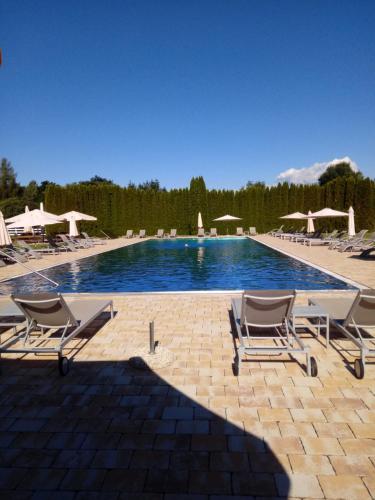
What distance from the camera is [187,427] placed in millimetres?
3006

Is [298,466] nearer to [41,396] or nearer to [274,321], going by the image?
[274,321]

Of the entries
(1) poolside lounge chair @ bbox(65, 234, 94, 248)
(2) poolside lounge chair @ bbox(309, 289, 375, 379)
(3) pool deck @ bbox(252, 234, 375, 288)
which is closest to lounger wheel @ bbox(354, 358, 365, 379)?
(2) poolside lounge chair @ bbox(309, 289, 375, 379)

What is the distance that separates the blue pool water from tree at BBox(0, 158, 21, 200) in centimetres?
4389

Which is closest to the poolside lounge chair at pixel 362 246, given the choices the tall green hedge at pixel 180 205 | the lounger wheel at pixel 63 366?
the tall green hedge at pixel 180 205

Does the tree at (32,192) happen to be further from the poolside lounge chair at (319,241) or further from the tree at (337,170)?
the tree at (337,170)

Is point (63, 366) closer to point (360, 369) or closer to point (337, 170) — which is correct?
point (360, 369)

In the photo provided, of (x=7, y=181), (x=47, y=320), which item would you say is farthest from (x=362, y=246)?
(x=7, y=181)

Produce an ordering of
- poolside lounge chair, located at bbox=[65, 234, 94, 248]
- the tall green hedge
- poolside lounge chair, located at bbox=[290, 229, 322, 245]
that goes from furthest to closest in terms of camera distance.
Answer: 1. the tall green hedge
2. poolside lounge chair, located at bbox=[290, 229, 322, 245]
3. poolside lounge chair, located at bbox=[65, 234, 94, 248]

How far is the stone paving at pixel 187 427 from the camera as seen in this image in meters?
2.36

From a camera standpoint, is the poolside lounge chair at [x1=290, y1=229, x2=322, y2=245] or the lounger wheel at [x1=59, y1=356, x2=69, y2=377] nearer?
the lounger wheel at [x1=59, y1=356, x2=69, y2=377]

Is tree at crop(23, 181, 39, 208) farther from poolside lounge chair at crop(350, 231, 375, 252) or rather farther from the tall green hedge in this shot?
poolside lounge chair at crop(350, 231, 375, 252)

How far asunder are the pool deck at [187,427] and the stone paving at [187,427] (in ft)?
0.03

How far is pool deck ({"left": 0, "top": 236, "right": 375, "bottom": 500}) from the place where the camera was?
2.36 m

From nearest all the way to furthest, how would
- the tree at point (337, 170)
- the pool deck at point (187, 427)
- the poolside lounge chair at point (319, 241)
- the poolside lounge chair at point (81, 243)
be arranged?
the pool deck at point (187, 427) < the poolside lounge chair at point (319, 241) < the poolside lounge chair at point (81, 243) < the tree at point (337, 170)
